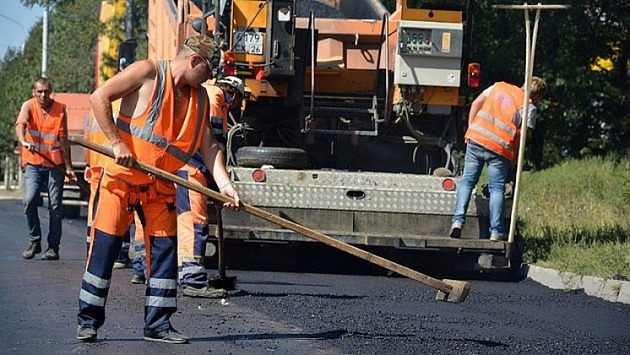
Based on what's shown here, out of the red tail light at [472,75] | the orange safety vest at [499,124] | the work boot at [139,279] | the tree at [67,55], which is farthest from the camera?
the tree at [67,55]

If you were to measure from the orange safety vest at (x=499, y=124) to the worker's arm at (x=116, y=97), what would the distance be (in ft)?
16.4

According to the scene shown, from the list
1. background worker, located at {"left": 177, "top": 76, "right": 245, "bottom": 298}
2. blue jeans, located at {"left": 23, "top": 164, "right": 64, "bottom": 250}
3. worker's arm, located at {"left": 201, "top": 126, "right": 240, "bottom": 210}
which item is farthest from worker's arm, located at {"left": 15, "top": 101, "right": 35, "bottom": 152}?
worker's arm, located at {"left": 201, "top": 126, "right": 240, "bottom": 210}

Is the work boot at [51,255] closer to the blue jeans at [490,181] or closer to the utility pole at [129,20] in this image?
the blue jeans at [490,181]

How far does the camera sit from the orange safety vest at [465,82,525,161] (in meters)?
10.8

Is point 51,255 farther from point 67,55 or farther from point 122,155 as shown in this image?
point 67,55

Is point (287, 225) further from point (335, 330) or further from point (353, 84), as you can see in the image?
point (353, 84)

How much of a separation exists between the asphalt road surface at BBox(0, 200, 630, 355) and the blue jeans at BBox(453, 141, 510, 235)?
587 mm

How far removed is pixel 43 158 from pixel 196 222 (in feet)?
10.2

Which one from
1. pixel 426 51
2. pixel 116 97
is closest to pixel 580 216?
pixel 426 51

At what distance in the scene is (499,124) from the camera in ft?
35.3

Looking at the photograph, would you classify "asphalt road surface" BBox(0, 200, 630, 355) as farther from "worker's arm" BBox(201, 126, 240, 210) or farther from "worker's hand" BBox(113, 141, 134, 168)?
"worker's hand" BBox(113, 141, 134, 168)

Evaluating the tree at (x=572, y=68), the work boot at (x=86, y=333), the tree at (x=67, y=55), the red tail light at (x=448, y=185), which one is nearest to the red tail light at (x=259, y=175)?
the red tail light at (x=448, y=185)

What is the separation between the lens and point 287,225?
6680mm

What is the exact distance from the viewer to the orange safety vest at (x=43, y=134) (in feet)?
37.7
